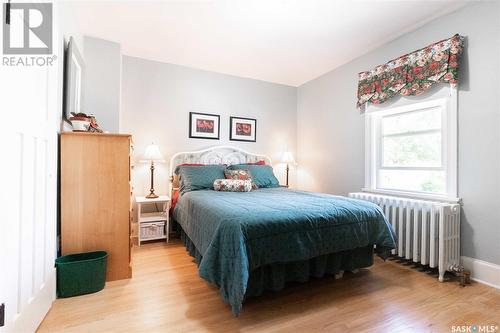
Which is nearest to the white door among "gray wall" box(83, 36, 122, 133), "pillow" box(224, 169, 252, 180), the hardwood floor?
the hardwood floor

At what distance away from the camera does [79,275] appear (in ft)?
5.89

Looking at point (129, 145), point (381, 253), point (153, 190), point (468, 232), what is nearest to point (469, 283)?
point (468, 232)

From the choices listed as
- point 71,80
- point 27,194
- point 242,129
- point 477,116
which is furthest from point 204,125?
point 477,116

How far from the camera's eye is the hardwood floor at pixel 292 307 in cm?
148

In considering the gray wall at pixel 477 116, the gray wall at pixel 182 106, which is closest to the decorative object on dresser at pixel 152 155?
the gray wall at pixel 182 106

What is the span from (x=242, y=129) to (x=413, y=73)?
7.83 ft

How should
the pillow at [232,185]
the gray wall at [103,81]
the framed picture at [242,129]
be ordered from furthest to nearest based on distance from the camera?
1. the framed picture at [242,129]
2. the pillow at [232,185]
3. the gray wall at [103,81]

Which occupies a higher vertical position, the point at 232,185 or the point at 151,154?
the point at 151,154

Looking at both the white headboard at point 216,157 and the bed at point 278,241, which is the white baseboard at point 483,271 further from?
the white headboard at point 216,157

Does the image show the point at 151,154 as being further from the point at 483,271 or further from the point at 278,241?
the point at 483,271

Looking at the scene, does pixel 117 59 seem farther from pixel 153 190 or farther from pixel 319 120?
pixel 319 120

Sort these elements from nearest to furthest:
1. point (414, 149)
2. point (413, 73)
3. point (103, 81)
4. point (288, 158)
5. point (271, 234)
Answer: point (271, 234), point (413, 73), point (414, 149), point (103, 81), point (288, 158)

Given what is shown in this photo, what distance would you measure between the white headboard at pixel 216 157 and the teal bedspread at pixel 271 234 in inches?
61.9

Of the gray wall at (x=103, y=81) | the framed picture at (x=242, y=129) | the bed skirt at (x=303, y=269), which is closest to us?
the bed skirt at (x=303, y=269)
